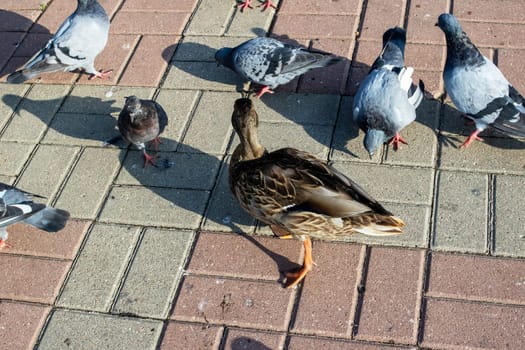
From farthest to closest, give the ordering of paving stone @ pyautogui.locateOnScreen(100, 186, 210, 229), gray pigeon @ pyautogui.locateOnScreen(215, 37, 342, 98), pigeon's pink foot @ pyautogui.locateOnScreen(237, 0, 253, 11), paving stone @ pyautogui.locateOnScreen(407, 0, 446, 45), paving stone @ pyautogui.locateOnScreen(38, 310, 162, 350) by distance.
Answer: pigeon's pink foot @ pyautogui.locateOnScreen(237, 0, 253, 11) < paving stone @ pyautogui.locateOnScreen(407, 0, 446, 45) < gray pigeon @ pyautogui.locateOnScreen(215, 37, 342, 98) < paving stone @ pyautogui.locateOnScreen(100, 186, 210, 229) < paving stone @ pyautogui.locateOnScreen(38, 310, 162, 350)

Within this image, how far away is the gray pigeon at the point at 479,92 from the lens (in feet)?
13.3

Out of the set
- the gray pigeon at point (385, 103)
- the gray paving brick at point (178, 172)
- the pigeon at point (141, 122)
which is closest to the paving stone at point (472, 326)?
the gray pigeon at point (385, 103)

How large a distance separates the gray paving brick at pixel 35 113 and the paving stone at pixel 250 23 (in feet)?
5.24

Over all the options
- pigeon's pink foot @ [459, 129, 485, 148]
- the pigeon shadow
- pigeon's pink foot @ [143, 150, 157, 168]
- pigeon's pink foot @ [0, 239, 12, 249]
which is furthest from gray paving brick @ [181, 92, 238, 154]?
the pigeon shadow

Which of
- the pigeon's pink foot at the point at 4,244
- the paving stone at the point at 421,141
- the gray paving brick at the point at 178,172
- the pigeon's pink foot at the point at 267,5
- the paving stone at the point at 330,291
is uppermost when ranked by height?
the pigeon's pink foot at the point at 267,5

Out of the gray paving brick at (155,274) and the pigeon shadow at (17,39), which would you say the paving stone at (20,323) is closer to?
the gray paving brick at (155,274)

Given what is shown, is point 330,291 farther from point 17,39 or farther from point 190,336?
point 17,39

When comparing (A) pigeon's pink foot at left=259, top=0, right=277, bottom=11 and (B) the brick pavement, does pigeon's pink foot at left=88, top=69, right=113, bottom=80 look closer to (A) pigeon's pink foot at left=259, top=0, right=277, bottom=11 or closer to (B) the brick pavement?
(B) the brick pavement

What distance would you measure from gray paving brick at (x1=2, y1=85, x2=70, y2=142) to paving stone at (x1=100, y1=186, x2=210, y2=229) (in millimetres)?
1047

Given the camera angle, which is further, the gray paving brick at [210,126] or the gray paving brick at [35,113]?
the gray paving brick at [35,113]

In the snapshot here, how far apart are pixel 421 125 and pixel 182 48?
2.28 meters

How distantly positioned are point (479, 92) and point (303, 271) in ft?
5.82

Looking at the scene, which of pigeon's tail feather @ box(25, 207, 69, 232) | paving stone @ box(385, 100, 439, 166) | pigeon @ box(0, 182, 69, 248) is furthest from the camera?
paving stone @ box(385, 100, 439, 166)

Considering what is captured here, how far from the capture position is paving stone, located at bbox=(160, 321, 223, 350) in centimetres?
342
